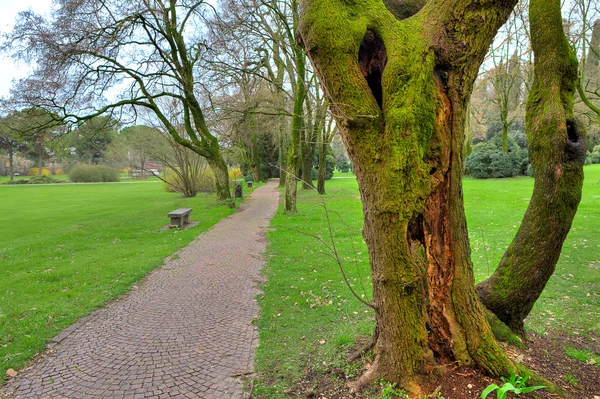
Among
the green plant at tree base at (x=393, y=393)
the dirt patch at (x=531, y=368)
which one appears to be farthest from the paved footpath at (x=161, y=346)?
the green plant at tree base at (x=393, y=393)

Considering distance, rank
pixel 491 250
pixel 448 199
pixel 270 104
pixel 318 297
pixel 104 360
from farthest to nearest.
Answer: pixel 270 104, pixel 491 250, pixel 318 297, pixel 104 360, pixel 448 199

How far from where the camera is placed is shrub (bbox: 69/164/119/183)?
169ft

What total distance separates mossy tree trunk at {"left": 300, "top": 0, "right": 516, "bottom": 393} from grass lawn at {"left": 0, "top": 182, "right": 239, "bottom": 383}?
4.03m

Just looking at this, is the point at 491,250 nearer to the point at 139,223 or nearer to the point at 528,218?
the point at 528,218

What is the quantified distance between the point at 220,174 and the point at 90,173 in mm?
42869

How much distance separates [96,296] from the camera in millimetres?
6066

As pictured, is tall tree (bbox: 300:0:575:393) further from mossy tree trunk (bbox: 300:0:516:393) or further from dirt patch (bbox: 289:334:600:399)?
dirt patch (bbox: 289:334:600:399)

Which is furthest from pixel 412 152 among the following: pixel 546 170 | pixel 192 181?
pixel 192 181

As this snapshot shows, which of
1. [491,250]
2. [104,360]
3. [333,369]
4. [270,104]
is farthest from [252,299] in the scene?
[270,104]

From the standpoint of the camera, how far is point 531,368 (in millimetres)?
2975

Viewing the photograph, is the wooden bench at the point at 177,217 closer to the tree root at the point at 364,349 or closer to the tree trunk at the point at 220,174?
the tree trunk at the point at 220,174

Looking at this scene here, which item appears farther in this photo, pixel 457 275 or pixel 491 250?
pixel 491 250

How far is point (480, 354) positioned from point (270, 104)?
49.4 feet

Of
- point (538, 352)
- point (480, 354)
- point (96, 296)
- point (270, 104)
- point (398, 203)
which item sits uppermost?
point (270, 104)
